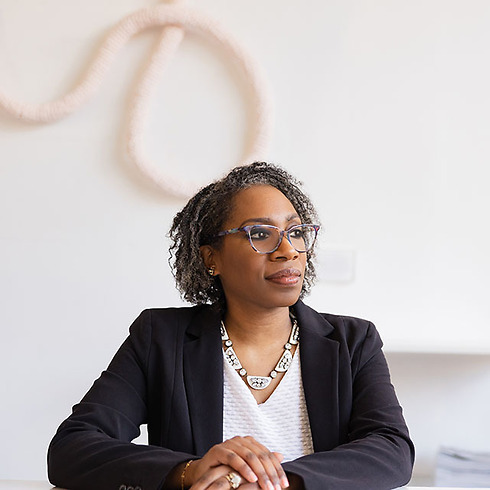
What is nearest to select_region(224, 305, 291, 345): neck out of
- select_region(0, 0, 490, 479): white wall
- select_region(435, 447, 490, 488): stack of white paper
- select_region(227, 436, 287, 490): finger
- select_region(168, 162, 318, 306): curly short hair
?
select_region(168, 162, 318, 306): curly short hair

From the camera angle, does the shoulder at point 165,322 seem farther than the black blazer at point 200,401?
Yes

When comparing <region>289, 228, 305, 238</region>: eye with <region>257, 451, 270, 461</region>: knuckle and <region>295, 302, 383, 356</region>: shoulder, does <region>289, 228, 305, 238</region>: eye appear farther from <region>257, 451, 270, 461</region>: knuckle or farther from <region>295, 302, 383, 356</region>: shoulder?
<region>257, 451, 270, 461</region>: knuckle

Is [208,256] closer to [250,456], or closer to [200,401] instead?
[200,401]

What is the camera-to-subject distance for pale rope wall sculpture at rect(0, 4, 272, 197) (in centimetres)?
252

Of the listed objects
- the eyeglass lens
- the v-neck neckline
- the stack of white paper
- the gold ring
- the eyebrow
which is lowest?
the stack of white paper

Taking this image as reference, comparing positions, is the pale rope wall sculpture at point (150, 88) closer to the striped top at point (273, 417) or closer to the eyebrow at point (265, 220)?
the eyebrow at point (265, 220)

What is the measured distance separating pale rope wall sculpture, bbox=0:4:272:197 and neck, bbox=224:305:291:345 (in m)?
0.95

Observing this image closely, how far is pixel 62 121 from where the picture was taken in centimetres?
257

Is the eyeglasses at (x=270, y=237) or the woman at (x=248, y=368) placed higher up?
the eyeglasses at (x=270, y=237)

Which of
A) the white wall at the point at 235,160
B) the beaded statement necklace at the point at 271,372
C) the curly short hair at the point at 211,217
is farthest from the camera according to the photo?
the white wall at the point at 235,160

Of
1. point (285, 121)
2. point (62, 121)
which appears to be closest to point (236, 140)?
point (285, 121)

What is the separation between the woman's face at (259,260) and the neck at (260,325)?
0.02m

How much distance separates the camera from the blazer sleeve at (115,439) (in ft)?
4.20

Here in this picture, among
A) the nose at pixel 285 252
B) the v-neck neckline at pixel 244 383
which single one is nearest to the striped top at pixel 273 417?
the v-neck neckline at pixel 244 383
